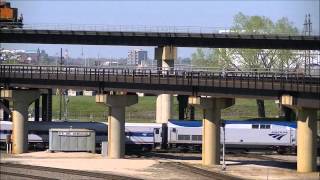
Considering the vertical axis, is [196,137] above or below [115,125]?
below

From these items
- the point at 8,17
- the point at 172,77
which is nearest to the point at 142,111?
the point at 8,17

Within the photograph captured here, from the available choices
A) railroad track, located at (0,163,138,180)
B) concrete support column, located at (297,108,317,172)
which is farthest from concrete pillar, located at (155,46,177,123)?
railroad track, located at (0,163,138,180)

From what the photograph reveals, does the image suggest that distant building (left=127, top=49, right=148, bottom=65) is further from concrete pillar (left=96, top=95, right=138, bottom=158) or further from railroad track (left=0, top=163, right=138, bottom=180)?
railroad track (left=0, top=163, right=138, bottom=180)

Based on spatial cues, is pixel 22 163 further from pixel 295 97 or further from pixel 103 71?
pixel 295 97

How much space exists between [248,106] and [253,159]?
201ft

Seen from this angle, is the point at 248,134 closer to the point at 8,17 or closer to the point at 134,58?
the point at 8,17

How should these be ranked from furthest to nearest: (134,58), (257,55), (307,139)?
(134,58) < (257,55) < (307,139)

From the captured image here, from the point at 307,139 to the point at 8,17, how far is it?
56089 mm

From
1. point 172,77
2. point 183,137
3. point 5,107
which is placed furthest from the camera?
point 5,107

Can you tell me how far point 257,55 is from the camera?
111312 millimetres

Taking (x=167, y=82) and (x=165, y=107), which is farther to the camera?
(x=165, y=107)

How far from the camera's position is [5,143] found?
251 feet

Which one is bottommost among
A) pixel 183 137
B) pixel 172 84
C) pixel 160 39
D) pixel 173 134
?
pixel 183 137

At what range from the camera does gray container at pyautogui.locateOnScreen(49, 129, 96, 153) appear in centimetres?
7138
